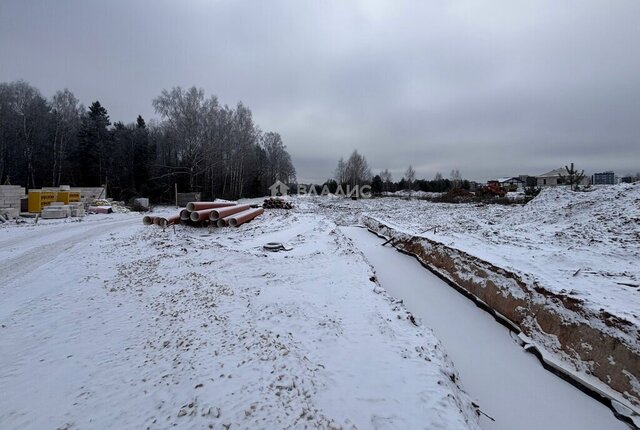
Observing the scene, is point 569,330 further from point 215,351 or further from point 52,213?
point 52,213

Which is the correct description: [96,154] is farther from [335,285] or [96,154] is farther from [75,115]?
[335,285]

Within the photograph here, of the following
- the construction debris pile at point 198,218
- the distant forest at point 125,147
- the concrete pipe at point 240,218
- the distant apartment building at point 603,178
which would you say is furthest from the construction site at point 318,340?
the distant apartment building at point 603,178

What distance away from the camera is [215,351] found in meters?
3.52

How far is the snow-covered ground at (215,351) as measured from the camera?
2598 mm

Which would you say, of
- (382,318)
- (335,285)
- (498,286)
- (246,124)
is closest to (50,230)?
(335,285)

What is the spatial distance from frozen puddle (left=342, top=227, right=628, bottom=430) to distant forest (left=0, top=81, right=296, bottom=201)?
30.5 m

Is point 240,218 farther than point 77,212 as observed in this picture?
No

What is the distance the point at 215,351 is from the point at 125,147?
41.5m

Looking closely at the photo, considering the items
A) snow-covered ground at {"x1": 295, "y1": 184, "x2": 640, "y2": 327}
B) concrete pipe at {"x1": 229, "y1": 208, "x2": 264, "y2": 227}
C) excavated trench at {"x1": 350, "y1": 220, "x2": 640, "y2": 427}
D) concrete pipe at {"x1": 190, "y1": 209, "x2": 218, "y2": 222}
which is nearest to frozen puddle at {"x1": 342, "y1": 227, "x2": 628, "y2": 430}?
excavated trench at {"x1": 350, "y1": 220, "x2": 640, "y2": 427}

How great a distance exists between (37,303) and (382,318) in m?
5.71

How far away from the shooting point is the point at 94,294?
17.6 feet

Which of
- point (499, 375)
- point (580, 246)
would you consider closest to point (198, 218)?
point (499, 375)

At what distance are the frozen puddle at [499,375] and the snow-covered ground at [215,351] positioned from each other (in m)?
0.48

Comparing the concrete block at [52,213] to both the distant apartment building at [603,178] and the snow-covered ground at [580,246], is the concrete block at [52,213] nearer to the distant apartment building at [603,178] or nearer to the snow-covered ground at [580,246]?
the snow-covered ground at [580,246]
